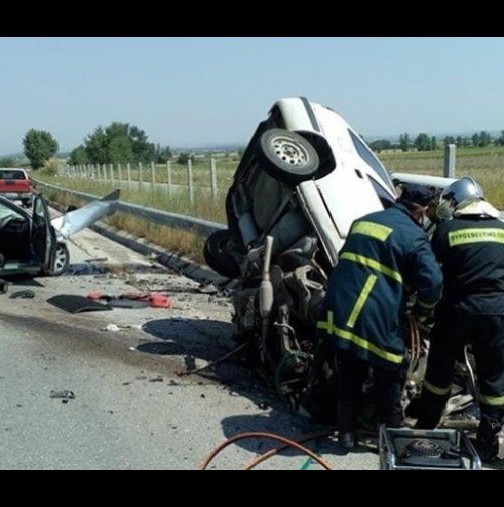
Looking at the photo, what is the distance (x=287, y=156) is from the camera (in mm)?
6172

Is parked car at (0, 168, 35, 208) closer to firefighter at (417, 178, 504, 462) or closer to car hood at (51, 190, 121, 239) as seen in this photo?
car hood at (51, 190, 121, 239)

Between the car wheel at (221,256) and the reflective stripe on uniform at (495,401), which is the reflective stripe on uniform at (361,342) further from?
the car wheel at (221,256)

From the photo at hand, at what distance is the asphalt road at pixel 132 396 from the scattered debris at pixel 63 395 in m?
0.02

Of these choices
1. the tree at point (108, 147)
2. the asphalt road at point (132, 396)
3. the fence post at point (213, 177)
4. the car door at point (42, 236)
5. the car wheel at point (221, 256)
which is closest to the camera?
the asphalt road at point (132, 396)

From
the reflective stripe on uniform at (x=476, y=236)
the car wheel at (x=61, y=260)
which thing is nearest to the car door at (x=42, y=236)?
the car wheel at (x=61, y=260)

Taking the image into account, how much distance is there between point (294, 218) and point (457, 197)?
163cm

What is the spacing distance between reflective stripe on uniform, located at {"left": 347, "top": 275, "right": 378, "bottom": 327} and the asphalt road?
0.82 metres

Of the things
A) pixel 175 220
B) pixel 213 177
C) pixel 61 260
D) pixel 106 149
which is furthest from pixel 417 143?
pixel 106 149

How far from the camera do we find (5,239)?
11.0 meters

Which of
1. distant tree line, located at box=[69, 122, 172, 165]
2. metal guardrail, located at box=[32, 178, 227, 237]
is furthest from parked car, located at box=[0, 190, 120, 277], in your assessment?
distant tree line, located at box=[69, 122, 172, 165]

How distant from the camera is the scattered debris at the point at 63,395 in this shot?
5.49 metres

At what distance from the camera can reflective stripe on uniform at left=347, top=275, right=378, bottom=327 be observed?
455 centimetres
